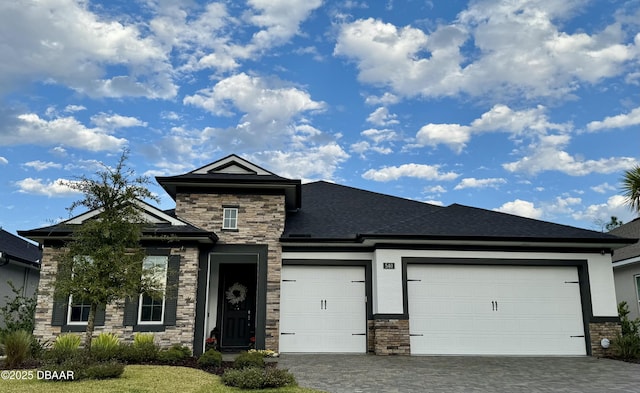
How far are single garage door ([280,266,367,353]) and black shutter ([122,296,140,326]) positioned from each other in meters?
4.25

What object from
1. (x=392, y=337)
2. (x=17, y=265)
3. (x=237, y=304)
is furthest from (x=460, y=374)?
(x=17, y=265)

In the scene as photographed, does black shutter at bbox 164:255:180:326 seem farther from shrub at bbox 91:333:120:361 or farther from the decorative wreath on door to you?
the decorative wreath on door

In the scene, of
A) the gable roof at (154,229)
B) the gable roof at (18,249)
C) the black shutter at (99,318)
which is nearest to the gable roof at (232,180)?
the gable roof at (154,229)

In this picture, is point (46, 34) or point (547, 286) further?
point (547, 286)

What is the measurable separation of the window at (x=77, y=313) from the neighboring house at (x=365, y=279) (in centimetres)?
3

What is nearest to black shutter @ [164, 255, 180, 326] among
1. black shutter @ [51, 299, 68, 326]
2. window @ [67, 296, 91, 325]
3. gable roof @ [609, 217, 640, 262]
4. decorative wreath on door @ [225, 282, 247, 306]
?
window @ [67, 296, 91, 325]

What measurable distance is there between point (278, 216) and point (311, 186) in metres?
5.67

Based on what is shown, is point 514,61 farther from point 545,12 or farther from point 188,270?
point 188,270

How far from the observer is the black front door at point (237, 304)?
51.1 feet

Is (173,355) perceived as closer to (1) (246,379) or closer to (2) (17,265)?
(1) (246,379)

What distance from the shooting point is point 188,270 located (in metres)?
13.3

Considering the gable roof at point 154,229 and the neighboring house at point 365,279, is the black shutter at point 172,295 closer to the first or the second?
the neighboring house at point 365,279

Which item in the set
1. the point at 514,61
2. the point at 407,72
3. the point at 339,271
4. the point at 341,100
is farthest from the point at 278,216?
the point at 514,61

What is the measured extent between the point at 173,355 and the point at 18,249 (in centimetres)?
1143
